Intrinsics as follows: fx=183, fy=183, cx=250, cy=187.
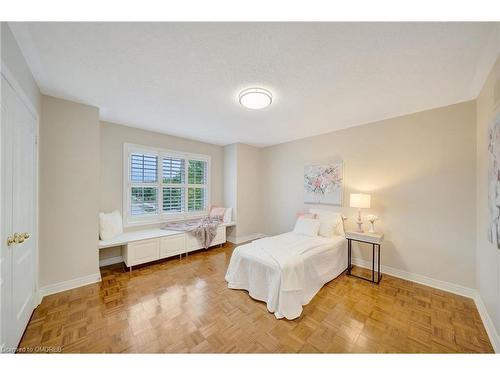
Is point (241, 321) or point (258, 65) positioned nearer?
point (258, 65)

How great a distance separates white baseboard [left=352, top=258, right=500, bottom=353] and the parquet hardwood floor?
0.06 metres

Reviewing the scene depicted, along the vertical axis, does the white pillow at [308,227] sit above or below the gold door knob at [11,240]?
below

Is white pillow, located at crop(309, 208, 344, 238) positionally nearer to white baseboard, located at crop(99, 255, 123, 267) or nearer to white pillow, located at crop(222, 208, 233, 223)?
white pillow, located at crop(222, 208, 233, 223)

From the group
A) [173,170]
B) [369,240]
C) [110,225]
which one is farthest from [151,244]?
[369,240]

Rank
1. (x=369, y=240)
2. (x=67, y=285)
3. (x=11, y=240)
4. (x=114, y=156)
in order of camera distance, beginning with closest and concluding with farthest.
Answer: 1. (x=11, y=240)
2. (x=67, y=285)
3. (x=369, y=240)
4. (x=114, y=156)

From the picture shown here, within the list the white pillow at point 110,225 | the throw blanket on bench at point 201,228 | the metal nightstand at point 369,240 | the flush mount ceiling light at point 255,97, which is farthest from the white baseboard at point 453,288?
the white pillow at point 110,225

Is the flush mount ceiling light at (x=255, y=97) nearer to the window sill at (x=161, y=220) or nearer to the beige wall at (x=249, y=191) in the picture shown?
the beige wall at (x=249, y=191)

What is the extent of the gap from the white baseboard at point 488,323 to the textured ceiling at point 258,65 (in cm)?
230

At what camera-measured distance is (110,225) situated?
9.77 ft

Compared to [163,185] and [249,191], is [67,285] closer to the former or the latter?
[163,185]

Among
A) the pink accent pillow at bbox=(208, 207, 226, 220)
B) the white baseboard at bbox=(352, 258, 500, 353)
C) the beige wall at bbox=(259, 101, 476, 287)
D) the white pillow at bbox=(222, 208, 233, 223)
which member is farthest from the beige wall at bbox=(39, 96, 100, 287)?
the white baseboard at bbox=(352, 258, 500, 353)

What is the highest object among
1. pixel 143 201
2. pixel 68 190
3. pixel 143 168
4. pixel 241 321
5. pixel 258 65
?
pixel 258 65

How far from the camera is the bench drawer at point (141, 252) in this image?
2893 millimetres

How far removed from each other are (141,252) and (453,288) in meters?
4.45
